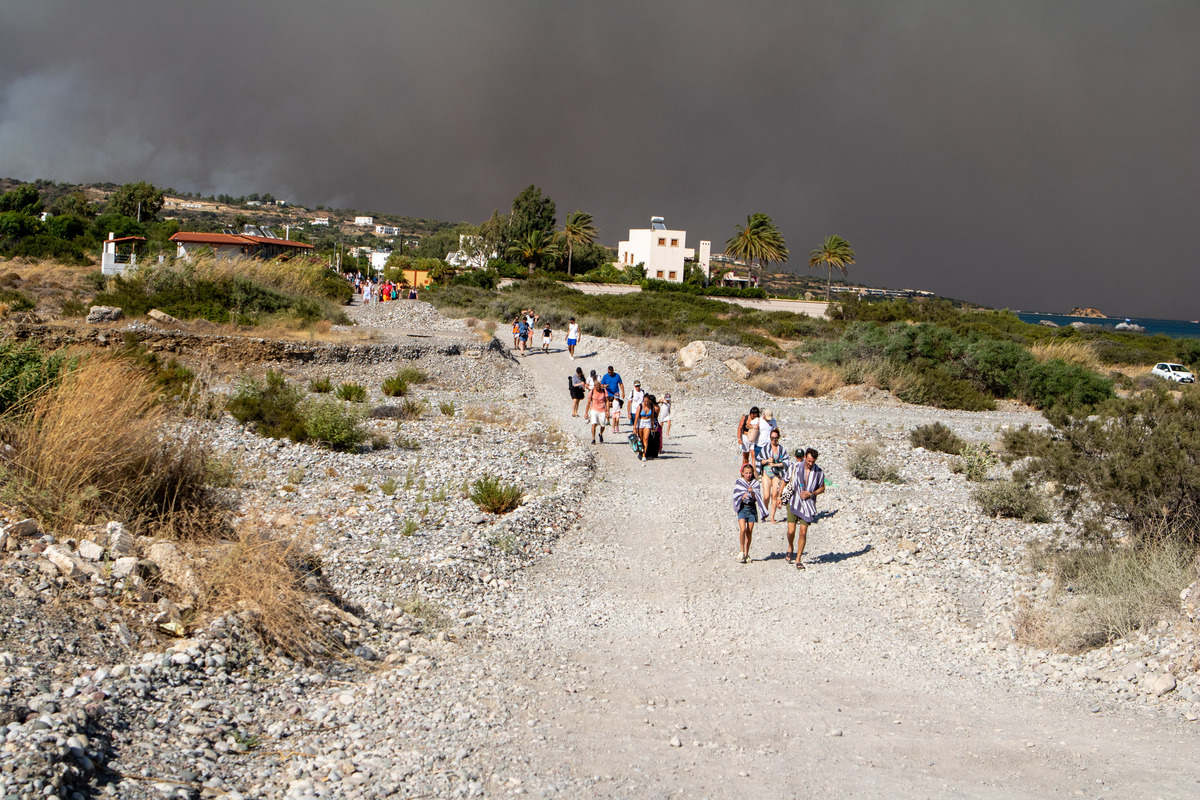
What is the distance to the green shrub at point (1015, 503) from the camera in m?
11.7

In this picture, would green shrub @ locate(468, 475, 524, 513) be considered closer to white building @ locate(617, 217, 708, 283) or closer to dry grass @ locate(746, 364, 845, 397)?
dry grass @ locate(746, 364, 845, 397)

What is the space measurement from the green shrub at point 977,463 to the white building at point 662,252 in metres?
70.9

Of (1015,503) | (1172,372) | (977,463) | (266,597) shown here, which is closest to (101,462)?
(266,597)

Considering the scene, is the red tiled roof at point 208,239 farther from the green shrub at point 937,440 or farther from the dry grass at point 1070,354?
the green shrub at point 937,440

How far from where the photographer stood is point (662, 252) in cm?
8744

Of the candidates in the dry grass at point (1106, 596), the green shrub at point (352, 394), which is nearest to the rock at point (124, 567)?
the dry grass at point (1106, 596)

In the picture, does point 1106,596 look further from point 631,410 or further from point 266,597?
point 631,410

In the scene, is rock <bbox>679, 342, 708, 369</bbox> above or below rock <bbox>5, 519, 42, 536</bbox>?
above

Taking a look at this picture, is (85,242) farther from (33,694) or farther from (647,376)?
(33,694)

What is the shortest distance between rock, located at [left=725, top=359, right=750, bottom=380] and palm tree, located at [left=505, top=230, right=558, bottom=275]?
5799cm

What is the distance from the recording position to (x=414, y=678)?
5.97 metres

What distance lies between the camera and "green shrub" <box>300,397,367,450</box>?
563 inches

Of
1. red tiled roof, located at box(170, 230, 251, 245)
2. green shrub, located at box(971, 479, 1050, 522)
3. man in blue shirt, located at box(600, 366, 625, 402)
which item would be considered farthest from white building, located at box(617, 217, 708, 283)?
green shrub, located at box(971, 479, 1050, 522)

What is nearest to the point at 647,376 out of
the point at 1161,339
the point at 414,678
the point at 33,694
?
the point at 414,678
